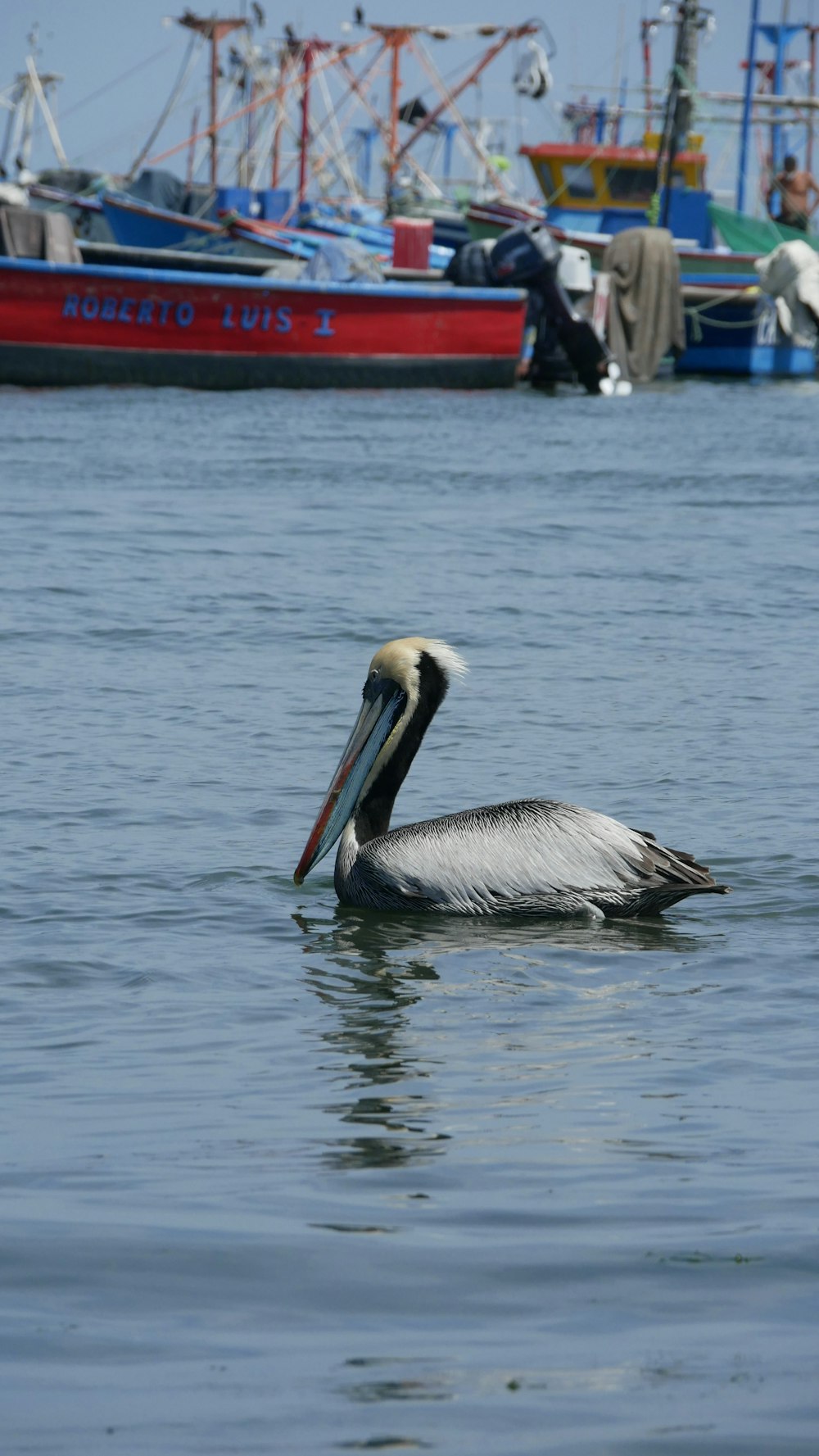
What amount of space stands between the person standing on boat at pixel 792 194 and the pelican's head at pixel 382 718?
32.5 meters

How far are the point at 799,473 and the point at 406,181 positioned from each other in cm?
3484

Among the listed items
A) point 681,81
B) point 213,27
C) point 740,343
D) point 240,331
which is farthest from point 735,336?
point 213,27

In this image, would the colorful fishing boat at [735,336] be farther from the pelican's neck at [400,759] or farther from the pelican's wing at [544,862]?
the pelican's wing at [544,862]

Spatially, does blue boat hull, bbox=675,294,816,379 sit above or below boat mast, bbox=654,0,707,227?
below

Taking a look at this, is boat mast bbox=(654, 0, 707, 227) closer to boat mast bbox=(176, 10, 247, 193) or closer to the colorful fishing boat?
the colorful fishing boat

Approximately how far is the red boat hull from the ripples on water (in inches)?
482

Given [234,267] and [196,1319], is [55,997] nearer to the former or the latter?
[196,1319]

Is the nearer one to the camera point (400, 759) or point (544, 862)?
point (544, 862)

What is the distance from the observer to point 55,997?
183 inches

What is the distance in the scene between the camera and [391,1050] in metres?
4.34

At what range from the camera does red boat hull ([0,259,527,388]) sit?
74.9 ft

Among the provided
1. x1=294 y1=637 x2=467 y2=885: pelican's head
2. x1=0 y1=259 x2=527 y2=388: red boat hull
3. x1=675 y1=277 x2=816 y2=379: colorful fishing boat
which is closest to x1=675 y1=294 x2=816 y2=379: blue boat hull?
x1=675 y1=277 x2=816 y2=379: colorful fishing boat

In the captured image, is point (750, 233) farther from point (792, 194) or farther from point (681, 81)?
point (681, 81)

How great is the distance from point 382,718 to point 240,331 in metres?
18.8
